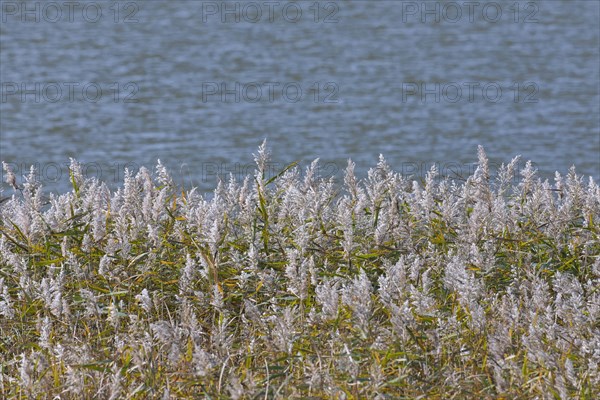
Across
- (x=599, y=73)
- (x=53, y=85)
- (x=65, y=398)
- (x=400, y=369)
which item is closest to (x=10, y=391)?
(x=65, y=398)

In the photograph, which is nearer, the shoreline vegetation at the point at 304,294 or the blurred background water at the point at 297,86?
the shoreline vegetation at the point at 304,294

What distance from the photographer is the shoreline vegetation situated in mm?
4574

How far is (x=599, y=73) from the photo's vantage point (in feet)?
60.1

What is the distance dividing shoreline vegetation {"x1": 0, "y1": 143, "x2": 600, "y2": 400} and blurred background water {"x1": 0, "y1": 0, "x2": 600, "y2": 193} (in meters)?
3.29

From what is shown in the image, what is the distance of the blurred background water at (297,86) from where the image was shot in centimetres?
1359

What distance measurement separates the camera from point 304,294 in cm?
514

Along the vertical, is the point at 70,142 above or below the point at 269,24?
below

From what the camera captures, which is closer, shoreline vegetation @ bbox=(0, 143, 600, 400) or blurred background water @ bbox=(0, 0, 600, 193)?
shoreline vegetation @ bbox=(0, 143, 600, 400)

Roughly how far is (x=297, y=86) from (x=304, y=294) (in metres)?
12.5

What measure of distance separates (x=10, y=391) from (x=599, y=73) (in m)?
15.2

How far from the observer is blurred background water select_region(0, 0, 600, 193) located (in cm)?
1359

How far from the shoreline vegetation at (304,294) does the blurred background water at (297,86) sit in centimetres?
329

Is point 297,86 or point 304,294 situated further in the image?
point 297,86

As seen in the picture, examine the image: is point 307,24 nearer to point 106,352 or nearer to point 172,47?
point 172,47
